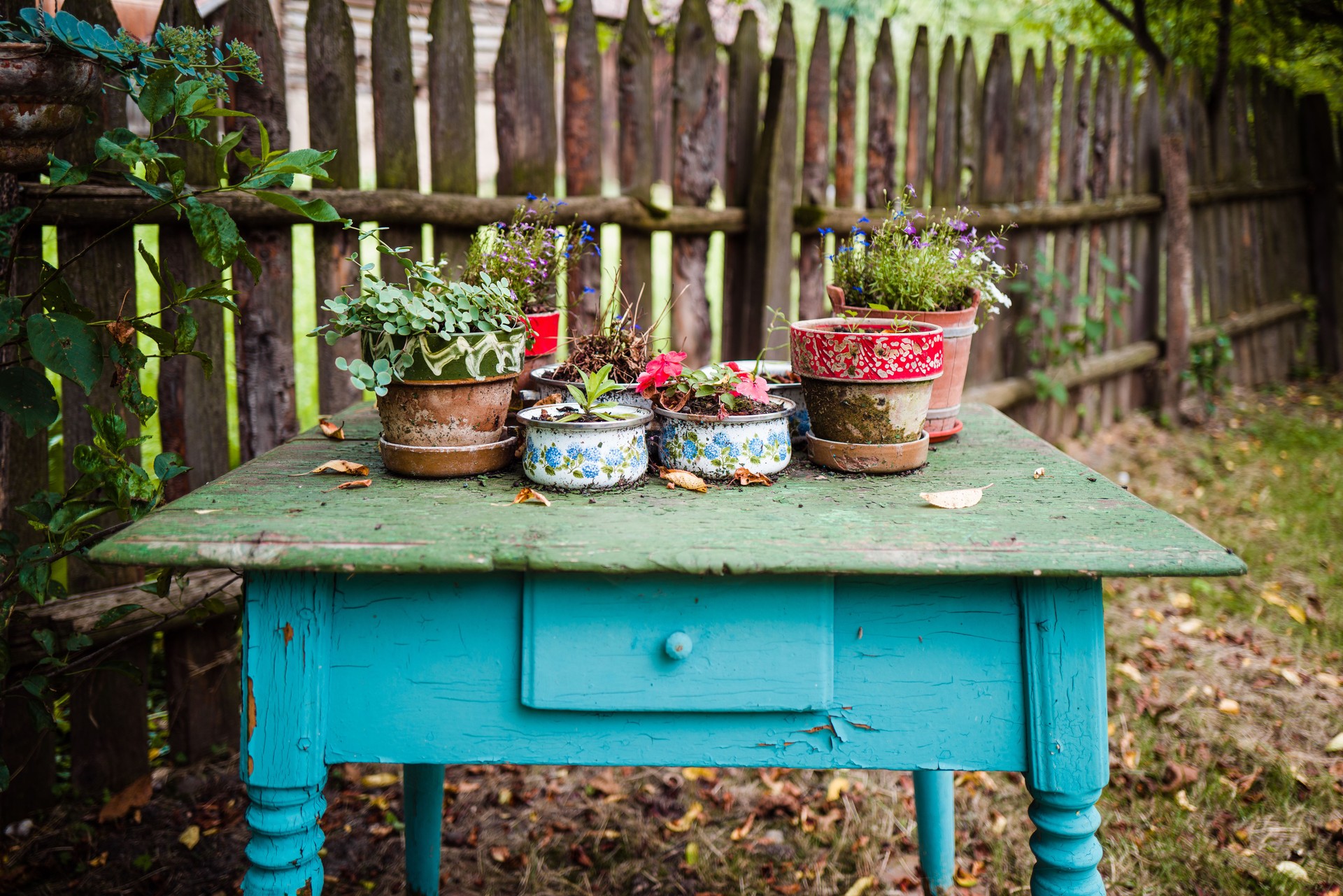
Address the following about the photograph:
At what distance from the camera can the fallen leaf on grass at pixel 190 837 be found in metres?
2.31

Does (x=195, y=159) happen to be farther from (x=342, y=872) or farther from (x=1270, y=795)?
(x=1270, y=795)

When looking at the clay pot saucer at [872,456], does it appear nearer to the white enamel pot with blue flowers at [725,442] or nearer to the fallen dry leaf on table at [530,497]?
the white enamel pot with blue flowers at [725,442]

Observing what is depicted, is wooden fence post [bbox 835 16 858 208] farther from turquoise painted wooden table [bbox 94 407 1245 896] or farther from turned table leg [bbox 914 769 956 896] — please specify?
turquoise painted wooden table [bbox 94 407 1245 896]

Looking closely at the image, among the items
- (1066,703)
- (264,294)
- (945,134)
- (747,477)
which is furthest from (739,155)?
(1066,703)

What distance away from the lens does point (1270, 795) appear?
2467 mm

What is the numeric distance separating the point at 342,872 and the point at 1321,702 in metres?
2.69

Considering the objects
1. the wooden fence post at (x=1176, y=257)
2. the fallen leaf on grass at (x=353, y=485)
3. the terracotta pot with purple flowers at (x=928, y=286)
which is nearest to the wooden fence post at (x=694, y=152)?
the terracotta pot with purple flowers at (x=928, y=286)

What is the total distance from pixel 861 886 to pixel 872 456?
3.96ft

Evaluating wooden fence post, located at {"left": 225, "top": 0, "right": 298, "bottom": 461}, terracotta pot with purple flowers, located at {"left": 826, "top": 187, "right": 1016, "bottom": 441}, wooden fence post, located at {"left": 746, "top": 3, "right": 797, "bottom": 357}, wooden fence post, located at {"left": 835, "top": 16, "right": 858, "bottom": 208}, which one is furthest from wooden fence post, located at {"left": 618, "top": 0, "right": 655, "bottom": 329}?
terracotta pot with purple flowers, located at {"left": 826, "top": 187, "right": 1016, "bottom": 441}

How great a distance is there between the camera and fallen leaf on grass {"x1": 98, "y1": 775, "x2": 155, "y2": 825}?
2.38 meters

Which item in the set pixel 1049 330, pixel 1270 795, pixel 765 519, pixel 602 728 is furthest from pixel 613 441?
pixel 1049 330

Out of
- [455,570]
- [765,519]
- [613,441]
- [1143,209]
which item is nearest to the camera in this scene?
[455,570]

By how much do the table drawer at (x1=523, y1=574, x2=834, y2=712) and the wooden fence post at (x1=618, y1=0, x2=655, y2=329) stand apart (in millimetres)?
1858

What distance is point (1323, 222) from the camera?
698 cm
